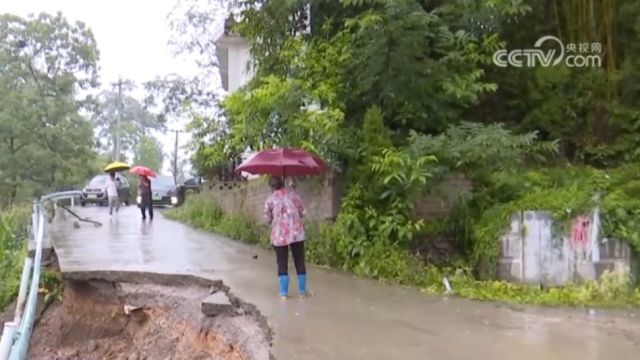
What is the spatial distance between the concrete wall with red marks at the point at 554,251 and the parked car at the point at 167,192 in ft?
74.2

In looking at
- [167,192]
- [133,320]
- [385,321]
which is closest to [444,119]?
[385,321]

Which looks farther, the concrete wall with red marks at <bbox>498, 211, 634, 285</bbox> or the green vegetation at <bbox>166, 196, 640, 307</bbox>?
the concrete wall with red marks at <bbox>498, 211, 634, 285</bbox>

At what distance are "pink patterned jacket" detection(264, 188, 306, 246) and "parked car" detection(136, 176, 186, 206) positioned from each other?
74.9 feet

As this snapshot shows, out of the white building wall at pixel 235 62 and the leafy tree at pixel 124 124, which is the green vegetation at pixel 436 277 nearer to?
the white building wall at pixel 235 62

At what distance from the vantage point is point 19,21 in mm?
38406

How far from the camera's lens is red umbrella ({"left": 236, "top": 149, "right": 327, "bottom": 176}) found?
8.55 metres

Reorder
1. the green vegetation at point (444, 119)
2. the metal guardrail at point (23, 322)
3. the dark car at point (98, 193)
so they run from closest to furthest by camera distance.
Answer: the metal guardrail at point (23, 322)
the green vegetation at point (444, 119)
the dark car at point (98, 193)

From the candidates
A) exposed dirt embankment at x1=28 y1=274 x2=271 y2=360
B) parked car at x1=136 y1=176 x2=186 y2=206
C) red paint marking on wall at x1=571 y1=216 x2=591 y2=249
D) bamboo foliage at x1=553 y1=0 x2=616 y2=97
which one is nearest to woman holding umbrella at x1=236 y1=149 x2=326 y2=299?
exposed dirt embankment at x1=28 y1=274 x2=271 y2=360

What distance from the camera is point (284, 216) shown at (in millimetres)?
8422

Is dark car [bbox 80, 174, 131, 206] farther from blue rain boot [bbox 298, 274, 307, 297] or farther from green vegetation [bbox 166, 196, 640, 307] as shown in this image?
blue rain boot [bbox 298, 274, 307, 297]

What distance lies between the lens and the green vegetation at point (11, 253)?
10.9m

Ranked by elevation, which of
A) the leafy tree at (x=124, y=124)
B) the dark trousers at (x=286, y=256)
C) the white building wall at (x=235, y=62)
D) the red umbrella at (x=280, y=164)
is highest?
the leafy tree at (x=124, y=124)

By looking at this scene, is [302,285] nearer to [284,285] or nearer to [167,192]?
[284,285]

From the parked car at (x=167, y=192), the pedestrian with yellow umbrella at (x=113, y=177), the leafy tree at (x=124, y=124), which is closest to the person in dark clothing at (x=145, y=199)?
the pedestrian with yellow umbrella at (x=113, y=177)
